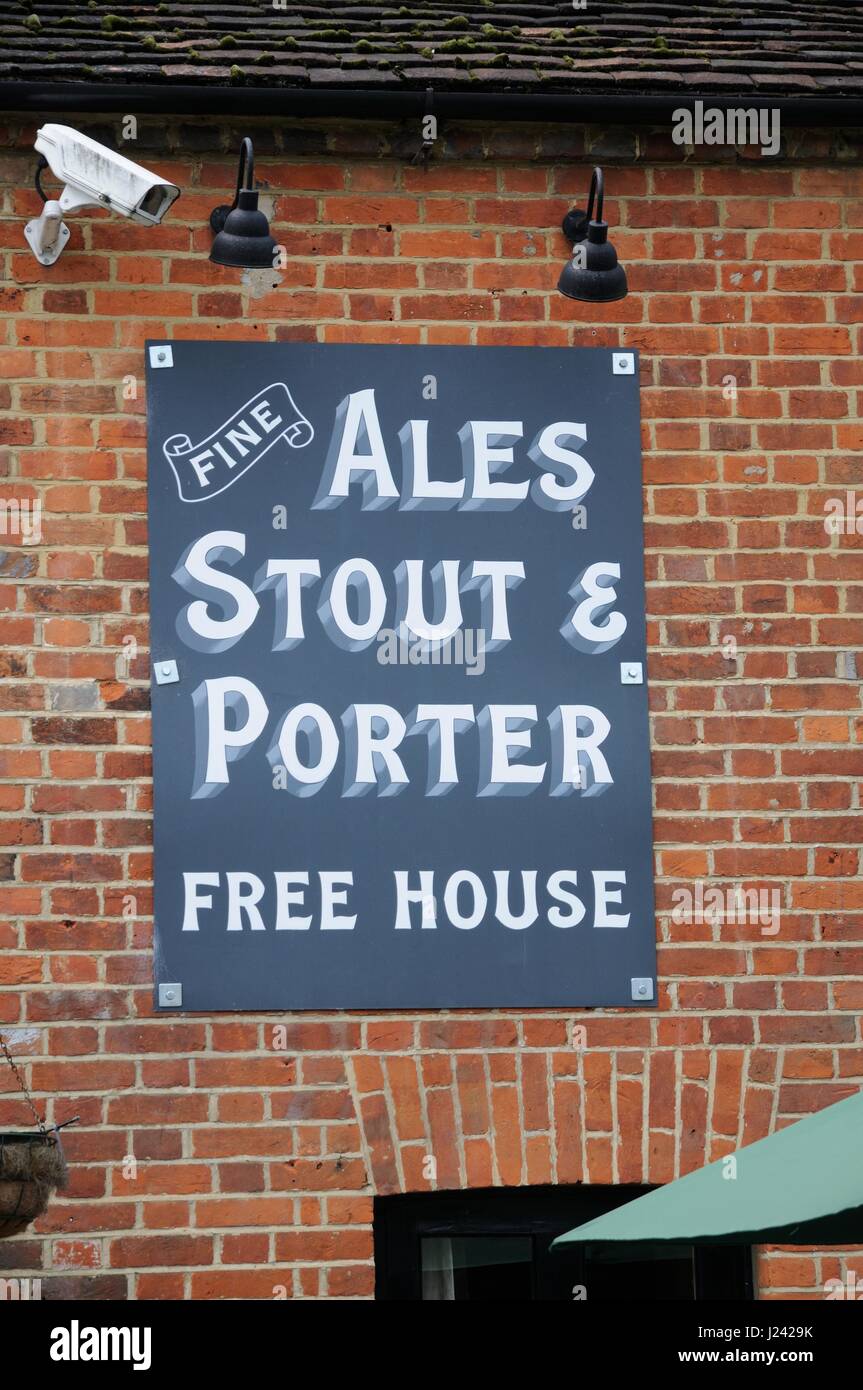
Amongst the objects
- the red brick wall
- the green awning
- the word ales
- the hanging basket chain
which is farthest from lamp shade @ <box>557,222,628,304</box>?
the hanging basket chain

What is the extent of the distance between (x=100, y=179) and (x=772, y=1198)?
3194 mm

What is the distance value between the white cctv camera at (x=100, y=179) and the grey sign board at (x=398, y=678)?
46 cm

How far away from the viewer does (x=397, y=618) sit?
534 cm

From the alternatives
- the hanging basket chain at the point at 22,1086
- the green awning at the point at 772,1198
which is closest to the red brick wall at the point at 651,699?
the hanging basket chain at the point at 22,1086

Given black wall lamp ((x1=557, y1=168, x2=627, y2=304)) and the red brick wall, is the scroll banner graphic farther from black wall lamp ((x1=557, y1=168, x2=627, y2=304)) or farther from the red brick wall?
black wall lamp ((x1=557, y1=168, x2=627, y2=304))

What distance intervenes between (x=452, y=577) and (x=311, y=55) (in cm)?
159

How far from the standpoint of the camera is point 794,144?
570cm

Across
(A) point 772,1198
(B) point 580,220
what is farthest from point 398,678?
(A) point 772,1198

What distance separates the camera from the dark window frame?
5.17 meters

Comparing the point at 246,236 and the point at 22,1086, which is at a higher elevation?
the point at 246,236

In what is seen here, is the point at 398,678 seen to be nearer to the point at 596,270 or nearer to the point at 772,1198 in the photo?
the point at 596,270

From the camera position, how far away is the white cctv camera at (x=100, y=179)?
502 cm

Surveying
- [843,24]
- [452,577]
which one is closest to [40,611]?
[452,577]

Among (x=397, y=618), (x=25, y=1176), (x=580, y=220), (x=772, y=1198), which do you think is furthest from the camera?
(x=580, y=220)
